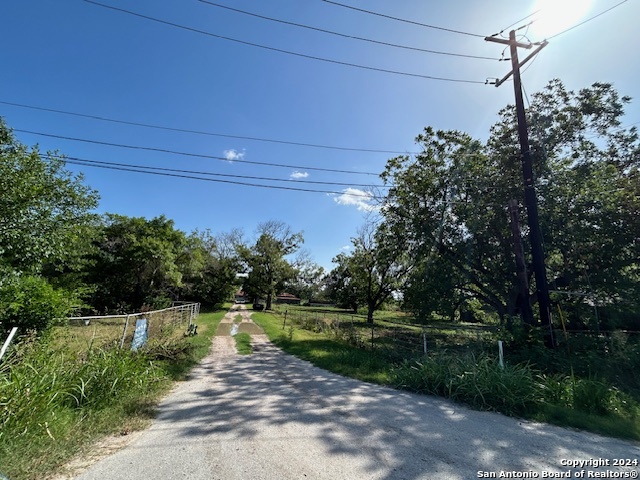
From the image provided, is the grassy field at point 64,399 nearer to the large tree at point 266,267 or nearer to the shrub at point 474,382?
the shrub at point 474,382

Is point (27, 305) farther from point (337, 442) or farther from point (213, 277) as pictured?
point (213, 277)

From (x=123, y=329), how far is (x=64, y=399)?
3.18 m

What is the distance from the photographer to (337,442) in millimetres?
3400

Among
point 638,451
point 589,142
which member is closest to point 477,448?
point 638,451

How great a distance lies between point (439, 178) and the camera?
13.7 m

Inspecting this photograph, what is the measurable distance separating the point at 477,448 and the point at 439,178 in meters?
12.3

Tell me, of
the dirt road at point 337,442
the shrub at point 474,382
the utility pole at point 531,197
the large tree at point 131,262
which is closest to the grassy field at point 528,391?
the shrub at point 474,382

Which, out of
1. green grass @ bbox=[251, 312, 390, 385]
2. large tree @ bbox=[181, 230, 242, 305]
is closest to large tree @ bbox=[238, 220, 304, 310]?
large tree @ bbox=[181, 230, 242, 305]

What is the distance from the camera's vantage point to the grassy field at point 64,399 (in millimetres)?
2771

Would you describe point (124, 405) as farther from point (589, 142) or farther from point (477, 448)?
point (589, 142)

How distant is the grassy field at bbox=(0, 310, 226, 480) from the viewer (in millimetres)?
2771

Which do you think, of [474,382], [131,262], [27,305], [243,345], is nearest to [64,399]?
[27,305]

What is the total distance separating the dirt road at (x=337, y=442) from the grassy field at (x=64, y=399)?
1.45ft

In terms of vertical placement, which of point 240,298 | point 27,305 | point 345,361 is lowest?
point 240,298
